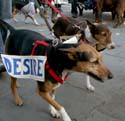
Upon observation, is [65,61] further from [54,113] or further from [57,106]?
[54,113]

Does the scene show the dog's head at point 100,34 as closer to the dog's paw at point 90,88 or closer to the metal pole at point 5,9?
the dog's paw at point 90,88

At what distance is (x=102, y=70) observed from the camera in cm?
337

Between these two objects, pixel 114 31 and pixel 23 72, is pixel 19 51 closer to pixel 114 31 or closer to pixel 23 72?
pixel 23 72

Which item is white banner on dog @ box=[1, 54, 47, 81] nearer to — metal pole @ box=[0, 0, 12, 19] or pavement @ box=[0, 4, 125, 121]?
pavement @ box=[0, 4, 125, 121]

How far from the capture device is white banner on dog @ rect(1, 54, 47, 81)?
354cm

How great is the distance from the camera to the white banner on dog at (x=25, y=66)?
354 centimetres

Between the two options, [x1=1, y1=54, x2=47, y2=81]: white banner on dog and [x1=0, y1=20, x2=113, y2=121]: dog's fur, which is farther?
[x1=1, y1=54, x2=47, y2=81]: white banner on dog

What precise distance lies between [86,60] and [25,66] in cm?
82

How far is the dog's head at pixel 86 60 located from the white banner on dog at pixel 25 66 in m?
0.42

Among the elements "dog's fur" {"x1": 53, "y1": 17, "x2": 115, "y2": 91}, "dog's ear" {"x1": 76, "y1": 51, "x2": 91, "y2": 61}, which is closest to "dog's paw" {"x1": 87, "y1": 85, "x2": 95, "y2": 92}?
"dog's fur" {"x1": 53, "y1": 17, "x2": 115, "y2": 91}

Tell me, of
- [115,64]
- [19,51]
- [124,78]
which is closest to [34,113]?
[19,51]

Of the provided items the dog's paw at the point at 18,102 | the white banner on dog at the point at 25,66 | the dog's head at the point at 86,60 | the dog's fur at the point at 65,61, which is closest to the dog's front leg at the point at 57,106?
the dog's fur at the point at 65,61

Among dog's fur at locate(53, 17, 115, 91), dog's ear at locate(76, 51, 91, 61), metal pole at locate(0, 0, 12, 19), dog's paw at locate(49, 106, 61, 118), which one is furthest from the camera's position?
metal pole at locate(0, 0, 12, 19)

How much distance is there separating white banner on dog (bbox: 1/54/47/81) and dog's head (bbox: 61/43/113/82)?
16.3 inches
